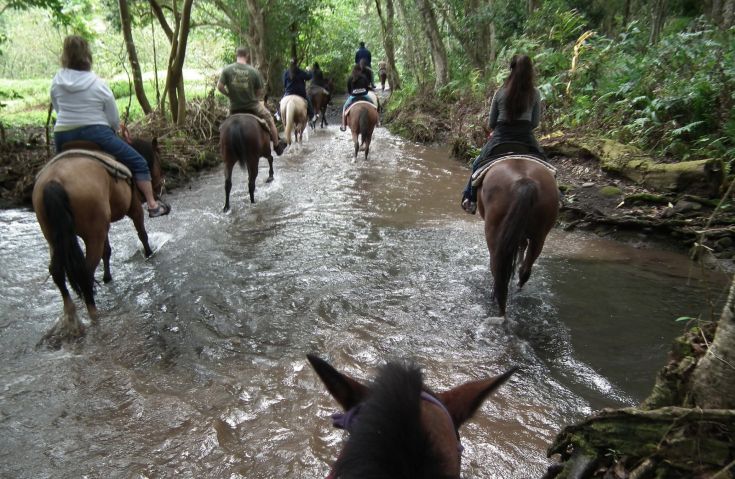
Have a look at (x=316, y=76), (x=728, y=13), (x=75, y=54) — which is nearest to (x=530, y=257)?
(x=75, y=54)

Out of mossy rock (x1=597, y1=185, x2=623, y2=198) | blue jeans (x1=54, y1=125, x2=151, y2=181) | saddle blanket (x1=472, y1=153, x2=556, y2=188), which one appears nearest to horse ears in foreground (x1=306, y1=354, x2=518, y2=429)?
saddle blanket (x1=472, y1=153, x2=556, y2=188)

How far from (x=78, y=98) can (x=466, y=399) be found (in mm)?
4640

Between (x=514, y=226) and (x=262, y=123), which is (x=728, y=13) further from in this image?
(x=262, y=123)

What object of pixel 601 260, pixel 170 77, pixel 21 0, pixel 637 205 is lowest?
pixel 601 260


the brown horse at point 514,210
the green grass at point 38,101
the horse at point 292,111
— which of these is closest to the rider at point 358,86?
the horse at point 292,111

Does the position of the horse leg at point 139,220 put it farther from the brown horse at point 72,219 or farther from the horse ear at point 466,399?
the horse ear at point 466,399

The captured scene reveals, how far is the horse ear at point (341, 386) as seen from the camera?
1325mm

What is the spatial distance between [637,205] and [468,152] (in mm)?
4690

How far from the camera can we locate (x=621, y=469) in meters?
1.65

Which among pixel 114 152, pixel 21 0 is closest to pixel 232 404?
pixel 114 152

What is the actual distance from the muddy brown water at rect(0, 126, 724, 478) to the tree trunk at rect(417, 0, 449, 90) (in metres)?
9.86

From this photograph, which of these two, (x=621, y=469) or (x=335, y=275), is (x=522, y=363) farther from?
(x=335, y=275)

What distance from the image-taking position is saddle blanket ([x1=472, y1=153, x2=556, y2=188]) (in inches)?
162

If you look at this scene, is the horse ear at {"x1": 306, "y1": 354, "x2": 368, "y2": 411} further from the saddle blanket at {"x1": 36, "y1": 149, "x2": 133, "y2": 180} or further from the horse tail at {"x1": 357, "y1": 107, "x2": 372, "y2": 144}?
the horse tail at {"x1": 357, "y1": 107, "x2": 372, "y2": 144}
